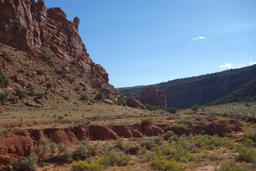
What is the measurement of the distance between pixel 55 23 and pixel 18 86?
28828 mm

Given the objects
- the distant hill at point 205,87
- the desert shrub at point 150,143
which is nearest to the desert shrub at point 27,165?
the desert shrub at point 150,143

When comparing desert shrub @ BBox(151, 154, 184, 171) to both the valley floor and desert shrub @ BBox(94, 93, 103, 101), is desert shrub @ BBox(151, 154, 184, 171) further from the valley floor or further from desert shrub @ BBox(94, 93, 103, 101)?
desert shrub @ BBox(94, 93, 103, 101)

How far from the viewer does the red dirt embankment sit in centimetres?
2130

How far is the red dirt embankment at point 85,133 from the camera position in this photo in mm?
21297

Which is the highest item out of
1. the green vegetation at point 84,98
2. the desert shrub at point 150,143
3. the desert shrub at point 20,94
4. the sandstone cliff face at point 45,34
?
the sandstone cliff face at point 45,34

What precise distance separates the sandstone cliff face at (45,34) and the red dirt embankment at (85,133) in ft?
110

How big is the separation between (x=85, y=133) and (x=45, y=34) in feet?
145

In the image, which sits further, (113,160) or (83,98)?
(83,98)

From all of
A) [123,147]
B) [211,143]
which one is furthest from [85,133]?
[211,143]

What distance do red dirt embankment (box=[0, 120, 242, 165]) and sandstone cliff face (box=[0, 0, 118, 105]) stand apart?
33.6 metres

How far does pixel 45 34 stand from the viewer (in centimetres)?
6931

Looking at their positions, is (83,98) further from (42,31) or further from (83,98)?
(42,31)

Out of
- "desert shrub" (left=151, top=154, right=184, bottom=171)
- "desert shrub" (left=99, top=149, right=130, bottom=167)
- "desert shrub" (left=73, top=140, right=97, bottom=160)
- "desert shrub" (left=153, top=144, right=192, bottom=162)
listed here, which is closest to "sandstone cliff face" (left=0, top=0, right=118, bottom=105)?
"desert shrub" (left=73, top=140, right=97, bottom=160)

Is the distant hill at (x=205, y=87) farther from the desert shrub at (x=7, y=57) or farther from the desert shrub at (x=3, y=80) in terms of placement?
the desert shrub at (x=3, y=80)
